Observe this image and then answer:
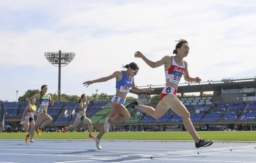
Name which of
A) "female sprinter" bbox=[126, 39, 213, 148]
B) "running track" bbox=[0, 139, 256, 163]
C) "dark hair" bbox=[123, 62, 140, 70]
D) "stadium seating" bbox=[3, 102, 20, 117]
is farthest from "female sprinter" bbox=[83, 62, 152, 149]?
"stadium seating" bbox=[3, 102, 20, 117]

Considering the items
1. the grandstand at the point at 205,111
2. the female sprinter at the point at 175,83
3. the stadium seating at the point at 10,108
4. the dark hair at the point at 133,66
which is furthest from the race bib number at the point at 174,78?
the stadium seating at the point at 10,108

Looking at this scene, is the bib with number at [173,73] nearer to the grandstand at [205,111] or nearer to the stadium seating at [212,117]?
the grandstand at [205,111]

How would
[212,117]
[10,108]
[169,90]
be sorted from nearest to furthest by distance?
1. [169,90]
2. [212,117]
3. [10,108]

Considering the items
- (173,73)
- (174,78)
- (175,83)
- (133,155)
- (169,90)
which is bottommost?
(133,155)

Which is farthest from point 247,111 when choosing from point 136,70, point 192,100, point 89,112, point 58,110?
point 136,70

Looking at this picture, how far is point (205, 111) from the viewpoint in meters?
72.9

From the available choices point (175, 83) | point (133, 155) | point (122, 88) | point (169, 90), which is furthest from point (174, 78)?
point (122, 88)

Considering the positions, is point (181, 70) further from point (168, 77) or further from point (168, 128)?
point (168, 128)

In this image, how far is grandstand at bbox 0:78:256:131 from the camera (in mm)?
67581

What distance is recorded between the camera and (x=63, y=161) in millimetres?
8156

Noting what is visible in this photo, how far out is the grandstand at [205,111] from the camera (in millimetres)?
67581

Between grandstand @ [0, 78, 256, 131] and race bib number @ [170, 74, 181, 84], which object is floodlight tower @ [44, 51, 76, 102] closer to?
grandstand @ [0, 78, 256, 131]

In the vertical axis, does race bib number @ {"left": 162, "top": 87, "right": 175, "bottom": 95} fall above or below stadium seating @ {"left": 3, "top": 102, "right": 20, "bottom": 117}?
below

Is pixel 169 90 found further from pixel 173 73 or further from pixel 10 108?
pixel 10 108
